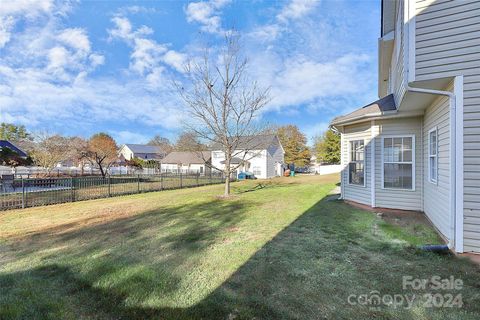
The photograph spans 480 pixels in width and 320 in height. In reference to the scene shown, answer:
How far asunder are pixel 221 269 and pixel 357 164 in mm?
7070

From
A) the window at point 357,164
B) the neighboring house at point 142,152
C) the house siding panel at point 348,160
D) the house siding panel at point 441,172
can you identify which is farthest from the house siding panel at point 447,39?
the neighboring house at point 142,152

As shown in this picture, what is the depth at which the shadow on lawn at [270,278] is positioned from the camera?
8.79 ft

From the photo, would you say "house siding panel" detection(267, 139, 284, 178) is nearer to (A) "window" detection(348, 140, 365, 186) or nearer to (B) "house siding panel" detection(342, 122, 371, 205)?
(B) "house siding panel" detection(342, 122, 371, 205)

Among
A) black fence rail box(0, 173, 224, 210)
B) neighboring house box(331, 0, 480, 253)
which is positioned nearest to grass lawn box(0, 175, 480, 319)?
neighboring house box(331, 0, 480, 253)

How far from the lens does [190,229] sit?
614 cm

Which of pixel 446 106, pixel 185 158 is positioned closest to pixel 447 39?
pixel 446 106

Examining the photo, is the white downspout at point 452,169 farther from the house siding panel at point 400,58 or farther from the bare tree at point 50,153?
the bare tree at point 50,153

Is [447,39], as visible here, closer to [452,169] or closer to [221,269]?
[452,169]

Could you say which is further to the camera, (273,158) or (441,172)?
(273,158)

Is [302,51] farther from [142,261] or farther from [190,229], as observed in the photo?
[142,261]

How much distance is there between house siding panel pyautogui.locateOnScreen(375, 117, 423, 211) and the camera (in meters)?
7.27

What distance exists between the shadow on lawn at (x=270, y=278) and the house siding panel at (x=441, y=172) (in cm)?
127

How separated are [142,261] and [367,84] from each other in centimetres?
2081

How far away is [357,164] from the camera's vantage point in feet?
29.4
